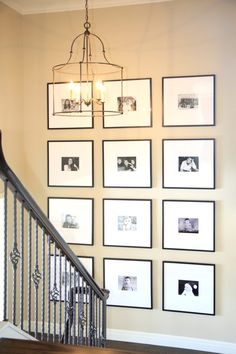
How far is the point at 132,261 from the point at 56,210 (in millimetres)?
996

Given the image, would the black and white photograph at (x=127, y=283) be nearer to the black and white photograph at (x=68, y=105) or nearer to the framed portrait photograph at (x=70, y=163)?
the framed portrait photograph at (x=70, y=163)

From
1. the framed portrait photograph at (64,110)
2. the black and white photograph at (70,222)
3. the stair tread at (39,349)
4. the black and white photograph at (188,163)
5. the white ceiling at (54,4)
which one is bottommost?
the stair tread at (39,349)

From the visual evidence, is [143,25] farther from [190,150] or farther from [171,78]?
[190,150]

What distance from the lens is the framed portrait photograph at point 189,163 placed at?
4488 mm

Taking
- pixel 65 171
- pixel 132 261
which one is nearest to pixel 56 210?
pixel 65 171

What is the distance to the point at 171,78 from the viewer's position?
4551 millimetres

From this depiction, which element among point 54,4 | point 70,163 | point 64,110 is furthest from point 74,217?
point 54,4

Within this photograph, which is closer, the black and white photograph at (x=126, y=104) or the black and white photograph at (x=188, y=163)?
the black and white photograph at (x=188, y=163)

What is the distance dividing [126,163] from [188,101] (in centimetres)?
89

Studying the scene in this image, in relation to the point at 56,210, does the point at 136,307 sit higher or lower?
lower

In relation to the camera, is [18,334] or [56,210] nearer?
[18,334]

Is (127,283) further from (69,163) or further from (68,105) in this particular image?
(68,105)

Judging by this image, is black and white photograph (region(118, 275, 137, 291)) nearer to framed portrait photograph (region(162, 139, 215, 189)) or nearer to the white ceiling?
framed portrait photograph (region(162, 139, 215, 189))

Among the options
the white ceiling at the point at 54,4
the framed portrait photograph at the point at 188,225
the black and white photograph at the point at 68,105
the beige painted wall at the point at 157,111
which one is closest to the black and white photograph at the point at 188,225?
the framed portrait photograph at the point at 188,225
